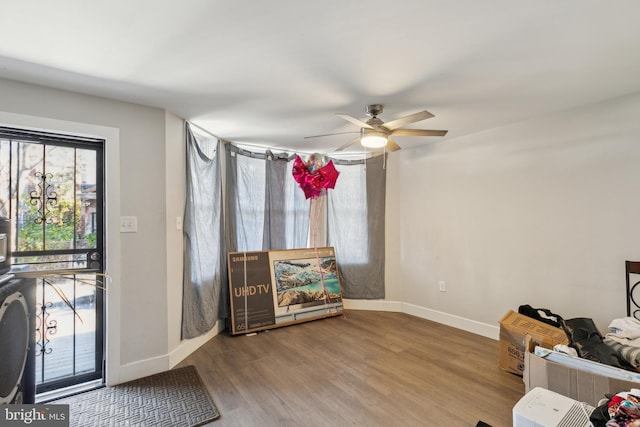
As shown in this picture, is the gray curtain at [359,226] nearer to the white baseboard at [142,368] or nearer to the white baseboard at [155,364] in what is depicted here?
the white baseboard at [155,364]

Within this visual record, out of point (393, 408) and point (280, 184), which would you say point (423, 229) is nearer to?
point (280, 184)

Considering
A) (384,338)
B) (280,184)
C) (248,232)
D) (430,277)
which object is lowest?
(384,338)

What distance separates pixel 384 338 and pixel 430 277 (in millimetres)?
1078

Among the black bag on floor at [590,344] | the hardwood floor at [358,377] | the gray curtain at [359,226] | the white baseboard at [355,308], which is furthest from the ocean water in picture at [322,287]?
the black bag on floor at [590,344]

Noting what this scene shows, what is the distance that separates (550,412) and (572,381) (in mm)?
445

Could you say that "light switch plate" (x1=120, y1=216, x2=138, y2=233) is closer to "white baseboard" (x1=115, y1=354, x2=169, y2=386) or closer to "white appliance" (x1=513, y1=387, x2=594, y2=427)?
"white baseboard" (x1=115, y1=354, x2=169, y2=386)

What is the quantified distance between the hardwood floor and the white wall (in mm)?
626

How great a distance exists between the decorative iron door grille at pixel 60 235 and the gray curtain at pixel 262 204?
133 centimetres

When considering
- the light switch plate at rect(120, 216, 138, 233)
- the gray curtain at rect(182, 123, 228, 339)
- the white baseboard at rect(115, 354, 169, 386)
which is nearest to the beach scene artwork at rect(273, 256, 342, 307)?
the gray curtain at rect(182, 123, 228, 339)

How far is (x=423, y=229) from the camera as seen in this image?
12.2 feet

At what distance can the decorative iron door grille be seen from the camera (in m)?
2.04

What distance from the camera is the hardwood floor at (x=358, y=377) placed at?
185 cm

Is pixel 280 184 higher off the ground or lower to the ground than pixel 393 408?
higher

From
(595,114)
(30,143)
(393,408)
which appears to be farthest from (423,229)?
(30,143)
